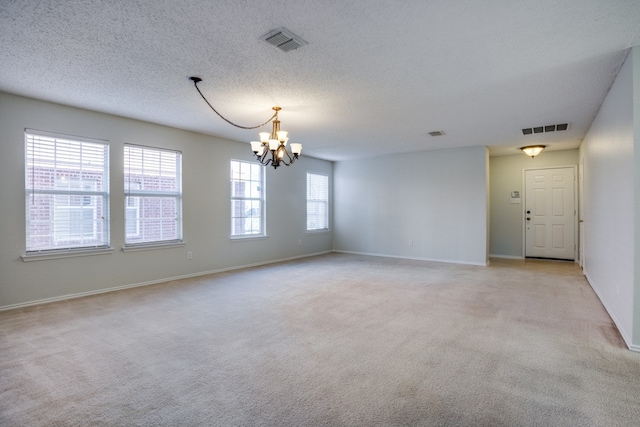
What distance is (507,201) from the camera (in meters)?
7.76

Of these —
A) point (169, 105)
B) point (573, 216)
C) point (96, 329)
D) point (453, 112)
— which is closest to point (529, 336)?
point (453, 112)

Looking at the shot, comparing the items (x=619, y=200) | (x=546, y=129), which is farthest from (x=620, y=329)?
(x=546, y=129)

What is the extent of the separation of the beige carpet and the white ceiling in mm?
2479

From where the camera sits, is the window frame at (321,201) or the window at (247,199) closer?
the window at (247,199)

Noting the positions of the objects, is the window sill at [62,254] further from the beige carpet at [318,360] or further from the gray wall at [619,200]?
the gray wall at [619,200]

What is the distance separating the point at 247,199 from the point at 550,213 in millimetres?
6702

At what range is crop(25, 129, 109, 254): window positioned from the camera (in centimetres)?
396

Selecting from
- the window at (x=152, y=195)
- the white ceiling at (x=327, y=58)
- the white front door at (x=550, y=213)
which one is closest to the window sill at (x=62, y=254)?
the window at (x=152, y=195)

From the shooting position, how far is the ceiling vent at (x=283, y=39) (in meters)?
2.45

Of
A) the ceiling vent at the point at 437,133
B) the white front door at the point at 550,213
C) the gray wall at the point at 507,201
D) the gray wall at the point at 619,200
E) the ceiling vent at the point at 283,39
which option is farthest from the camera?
the gray wall at the point at 507,201

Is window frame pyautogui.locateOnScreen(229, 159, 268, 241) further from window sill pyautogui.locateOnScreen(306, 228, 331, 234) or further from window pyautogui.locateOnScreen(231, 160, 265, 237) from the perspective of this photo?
window sill pyautogui.locateOnScreen(306, 228, 331, 234)

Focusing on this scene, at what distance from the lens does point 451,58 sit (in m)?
2.87

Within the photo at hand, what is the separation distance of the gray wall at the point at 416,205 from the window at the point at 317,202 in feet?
1.06

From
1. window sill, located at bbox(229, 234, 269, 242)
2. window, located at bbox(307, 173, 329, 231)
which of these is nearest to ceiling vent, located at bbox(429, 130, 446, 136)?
window, located at bbox(307, 173, 329, 231)
